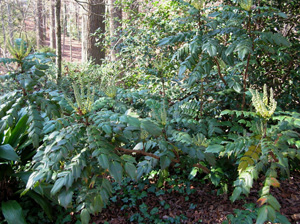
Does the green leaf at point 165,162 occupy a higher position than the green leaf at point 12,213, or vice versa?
the green leaf at point 165,162

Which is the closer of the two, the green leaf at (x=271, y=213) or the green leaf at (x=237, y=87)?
the green leaf at (x=271, y=213)

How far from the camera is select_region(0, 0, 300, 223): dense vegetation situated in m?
1.97

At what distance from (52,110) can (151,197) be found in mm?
1825

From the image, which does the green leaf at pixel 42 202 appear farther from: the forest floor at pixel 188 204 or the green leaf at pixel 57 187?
the green leaf at pixel 57 187

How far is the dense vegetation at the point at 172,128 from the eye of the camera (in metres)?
1.97

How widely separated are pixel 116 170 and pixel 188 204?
1.69 m

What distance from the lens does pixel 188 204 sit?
3.20m

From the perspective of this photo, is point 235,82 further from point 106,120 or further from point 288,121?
point 106,120

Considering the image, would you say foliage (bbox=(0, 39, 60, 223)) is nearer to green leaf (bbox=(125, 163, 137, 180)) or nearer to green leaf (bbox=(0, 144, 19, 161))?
green leaf (bbox=(0, 144, 19, 161))

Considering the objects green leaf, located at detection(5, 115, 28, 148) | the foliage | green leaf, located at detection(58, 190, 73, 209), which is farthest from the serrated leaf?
green leaf, located at detection(5, 115, 28, 148)

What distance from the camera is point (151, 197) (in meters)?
3.42

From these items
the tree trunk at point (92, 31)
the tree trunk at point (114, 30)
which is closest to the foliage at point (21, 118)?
the tree trunk at point (114, 30)

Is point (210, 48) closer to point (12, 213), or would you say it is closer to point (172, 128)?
point (172, 128)

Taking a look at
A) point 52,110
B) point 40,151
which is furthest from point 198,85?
point 40,151
